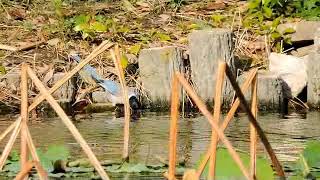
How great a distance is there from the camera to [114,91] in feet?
26.2

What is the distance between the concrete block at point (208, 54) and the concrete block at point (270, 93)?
37cm

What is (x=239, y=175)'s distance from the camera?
136 inches

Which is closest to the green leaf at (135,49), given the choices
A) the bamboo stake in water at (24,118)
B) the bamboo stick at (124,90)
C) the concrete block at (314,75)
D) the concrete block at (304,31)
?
the concrete block at (304,31)

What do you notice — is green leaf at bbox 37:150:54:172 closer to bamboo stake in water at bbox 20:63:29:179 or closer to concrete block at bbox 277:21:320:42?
bamboo stake in water at bbox 20:63:29:179

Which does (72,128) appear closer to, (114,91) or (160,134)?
(160,134)

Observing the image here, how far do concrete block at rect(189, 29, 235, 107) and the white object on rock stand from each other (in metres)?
0.46

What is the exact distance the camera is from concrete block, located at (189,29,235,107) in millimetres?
7957

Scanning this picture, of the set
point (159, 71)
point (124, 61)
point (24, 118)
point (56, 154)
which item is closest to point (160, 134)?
point (159, 71)

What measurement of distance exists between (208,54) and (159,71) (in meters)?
0.42

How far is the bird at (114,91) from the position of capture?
7.84m

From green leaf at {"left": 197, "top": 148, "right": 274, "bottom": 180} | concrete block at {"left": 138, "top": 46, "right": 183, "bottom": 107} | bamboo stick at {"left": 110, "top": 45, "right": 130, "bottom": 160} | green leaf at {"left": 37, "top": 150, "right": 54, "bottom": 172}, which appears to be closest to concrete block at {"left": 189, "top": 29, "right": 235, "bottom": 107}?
concrete block at {"left": 138, "top": 46, "right": 183, "bottom": 107}

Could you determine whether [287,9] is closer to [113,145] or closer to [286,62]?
[286,62]

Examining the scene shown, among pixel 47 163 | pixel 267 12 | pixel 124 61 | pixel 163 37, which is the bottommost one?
pixel 47 163

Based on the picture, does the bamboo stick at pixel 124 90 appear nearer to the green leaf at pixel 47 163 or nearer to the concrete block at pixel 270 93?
the green leaf at pixel 47 163
